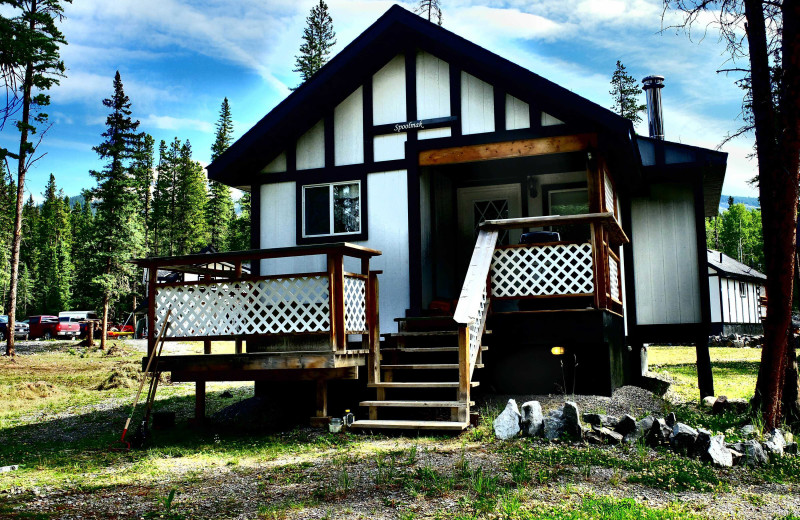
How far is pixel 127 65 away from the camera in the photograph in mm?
42781

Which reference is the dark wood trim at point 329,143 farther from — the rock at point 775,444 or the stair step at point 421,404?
the rock at point 775,444

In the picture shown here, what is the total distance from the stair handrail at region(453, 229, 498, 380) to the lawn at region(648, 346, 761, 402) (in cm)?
491

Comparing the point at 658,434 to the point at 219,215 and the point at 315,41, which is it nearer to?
the point at 315,41

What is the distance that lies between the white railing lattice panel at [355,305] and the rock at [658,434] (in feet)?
12.3

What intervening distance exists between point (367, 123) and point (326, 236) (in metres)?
2.02

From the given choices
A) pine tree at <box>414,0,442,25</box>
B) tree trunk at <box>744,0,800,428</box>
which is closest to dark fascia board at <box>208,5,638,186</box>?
tree trunk at <box>744,0,800,428</box>

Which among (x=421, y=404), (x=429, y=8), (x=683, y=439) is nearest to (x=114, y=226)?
(x=429, y=8)

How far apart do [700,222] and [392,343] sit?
252 inches

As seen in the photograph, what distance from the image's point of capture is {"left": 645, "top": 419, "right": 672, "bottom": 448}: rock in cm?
633

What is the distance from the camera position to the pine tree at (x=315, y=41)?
4028 centimetres

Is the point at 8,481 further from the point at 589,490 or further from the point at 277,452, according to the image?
the point at 589,490

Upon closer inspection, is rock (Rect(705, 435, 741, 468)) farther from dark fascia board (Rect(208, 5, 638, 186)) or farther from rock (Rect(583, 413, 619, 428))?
dark fascia board (Rect(208, 5, 638, 186))


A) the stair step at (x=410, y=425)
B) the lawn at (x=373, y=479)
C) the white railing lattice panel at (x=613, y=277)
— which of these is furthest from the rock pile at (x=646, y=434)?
the white railing lattice panel at (x=613, y=277)

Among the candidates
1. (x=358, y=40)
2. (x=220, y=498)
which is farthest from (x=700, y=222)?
(x=220, y=498)
